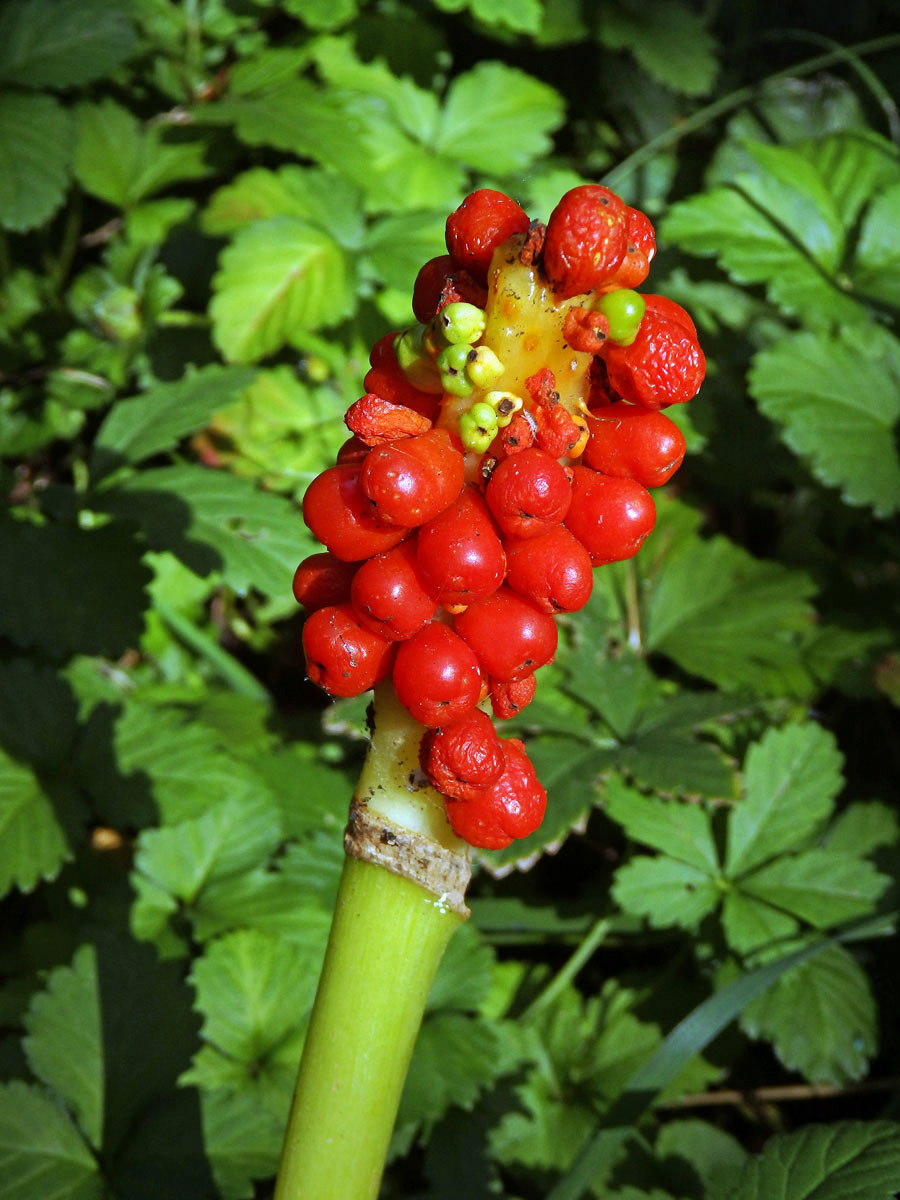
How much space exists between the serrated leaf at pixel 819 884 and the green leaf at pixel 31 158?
2.54 metres

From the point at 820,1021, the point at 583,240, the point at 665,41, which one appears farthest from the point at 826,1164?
the point at 665,41

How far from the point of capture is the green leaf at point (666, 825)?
245 centimetres

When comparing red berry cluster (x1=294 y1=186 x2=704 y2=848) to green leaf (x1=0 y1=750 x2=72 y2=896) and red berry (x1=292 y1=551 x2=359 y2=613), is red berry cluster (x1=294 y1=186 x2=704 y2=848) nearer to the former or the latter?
red berry (x1=292 y1=551 x2=359 y2=613)

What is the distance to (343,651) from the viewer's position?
3.67 feet

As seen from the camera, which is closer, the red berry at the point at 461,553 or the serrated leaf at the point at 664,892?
the red berry at the point at 461,553

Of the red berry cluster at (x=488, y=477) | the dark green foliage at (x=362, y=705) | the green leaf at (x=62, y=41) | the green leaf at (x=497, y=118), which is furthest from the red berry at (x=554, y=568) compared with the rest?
the green leaf at (x=497, y=118)

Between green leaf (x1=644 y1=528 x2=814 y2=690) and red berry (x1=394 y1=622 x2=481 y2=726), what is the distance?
1.91 m

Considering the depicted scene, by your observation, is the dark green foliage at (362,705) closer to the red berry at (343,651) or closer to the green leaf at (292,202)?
the green leaf at (292,202)

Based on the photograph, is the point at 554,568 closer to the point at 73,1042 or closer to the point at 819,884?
the point at 73,1042

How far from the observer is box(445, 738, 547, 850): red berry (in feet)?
3.81

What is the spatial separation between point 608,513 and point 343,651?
12.3 inches

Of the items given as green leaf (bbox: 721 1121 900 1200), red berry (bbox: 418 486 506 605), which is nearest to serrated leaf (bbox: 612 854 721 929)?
green leaf (bbox: 721 1121 900 1200)

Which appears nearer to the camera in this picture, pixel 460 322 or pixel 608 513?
pixel 460 322

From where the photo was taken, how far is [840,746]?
349 centimetres
